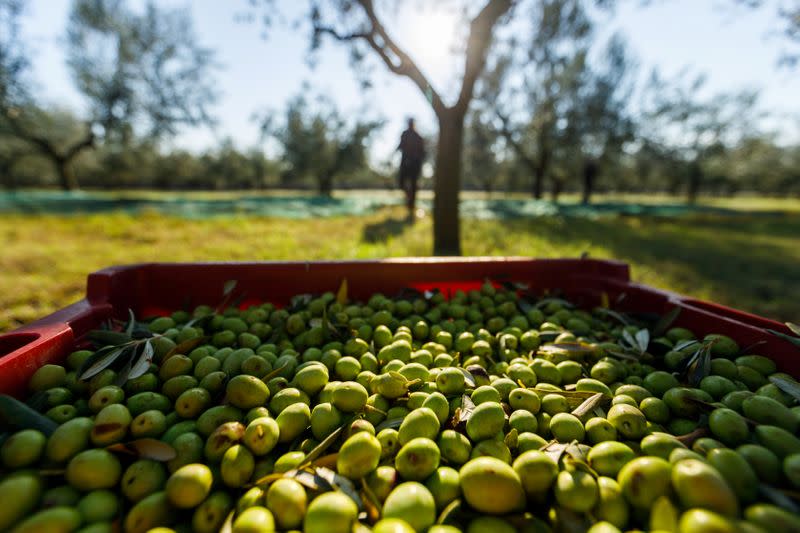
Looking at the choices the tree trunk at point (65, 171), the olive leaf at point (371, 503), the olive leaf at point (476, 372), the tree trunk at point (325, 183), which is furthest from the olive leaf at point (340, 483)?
the tree trunk at point (325, 183)

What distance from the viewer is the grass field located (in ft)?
15.9

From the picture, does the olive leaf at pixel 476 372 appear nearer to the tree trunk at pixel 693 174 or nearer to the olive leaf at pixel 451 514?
the olive leaf at pixel 451 514

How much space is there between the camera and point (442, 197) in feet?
18.5

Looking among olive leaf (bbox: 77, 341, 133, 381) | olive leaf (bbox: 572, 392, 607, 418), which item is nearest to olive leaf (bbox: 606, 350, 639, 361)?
olive leaf (bbox: 572, 392, 607, 418)

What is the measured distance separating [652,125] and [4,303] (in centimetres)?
4235

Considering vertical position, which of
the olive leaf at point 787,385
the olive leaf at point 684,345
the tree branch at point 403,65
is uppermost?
the tree branch at point 403,65

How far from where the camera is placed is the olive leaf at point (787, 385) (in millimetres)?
1468

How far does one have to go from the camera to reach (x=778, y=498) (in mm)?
981

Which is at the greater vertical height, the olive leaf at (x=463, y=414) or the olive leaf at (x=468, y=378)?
the olive leaf at (x=468, y=378)

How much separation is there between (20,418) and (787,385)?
2.79 metres

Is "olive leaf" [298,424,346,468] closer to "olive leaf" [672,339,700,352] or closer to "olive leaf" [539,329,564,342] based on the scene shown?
"olive leaf" [539,329,564,342]

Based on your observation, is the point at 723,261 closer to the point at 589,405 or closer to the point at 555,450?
the point at 589,405

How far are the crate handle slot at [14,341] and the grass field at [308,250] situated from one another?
2.56 meters

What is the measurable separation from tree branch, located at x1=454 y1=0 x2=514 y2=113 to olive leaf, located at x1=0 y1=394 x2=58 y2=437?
547 centimetres
